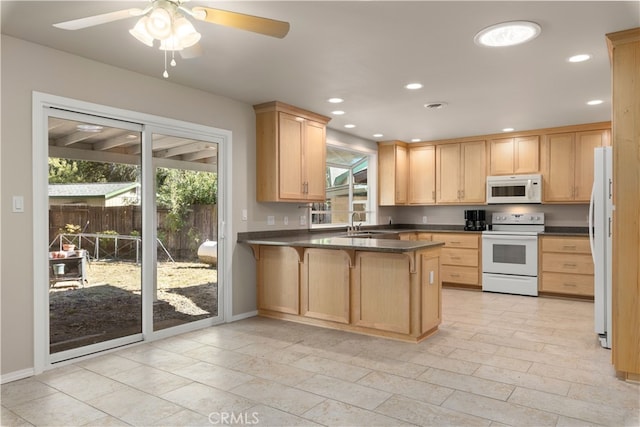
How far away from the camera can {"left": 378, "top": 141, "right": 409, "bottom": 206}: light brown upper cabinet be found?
277 inches

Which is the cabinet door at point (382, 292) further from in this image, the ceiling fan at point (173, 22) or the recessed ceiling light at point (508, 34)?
the ceiling fan at point (173, 22)

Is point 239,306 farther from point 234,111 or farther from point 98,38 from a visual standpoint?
point 98,38

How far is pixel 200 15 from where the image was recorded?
2.06 m

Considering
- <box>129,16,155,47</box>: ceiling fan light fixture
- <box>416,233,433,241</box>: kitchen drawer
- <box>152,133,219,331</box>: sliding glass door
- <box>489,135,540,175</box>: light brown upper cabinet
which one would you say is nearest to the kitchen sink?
<box>416,233,433,241</box>: kitchen drawer

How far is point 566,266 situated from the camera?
569 cm

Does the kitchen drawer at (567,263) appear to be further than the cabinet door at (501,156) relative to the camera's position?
No

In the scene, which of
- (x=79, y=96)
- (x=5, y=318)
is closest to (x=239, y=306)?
(x=5, y=318)

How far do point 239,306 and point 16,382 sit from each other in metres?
2.13

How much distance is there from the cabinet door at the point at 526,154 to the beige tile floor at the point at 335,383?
109 inches

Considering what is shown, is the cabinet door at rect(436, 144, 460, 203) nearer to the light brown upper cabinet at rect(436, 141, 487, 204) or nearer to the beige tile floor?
the light brown upper cabinet at rect(436, 141, 487, 204)

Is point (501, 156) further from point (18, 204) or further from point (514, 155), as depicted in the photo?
point (18, 204)

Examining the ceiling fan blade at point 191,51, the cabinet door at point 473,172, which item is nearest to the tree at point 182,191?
the ceiling fan blade at point 191,51

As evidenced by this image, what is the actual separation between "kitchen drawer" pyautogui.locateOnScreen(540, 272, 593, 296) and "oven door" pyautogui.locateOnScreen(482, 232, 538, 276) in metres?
0.18

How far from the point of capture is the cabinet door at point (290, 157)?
15.6ft
